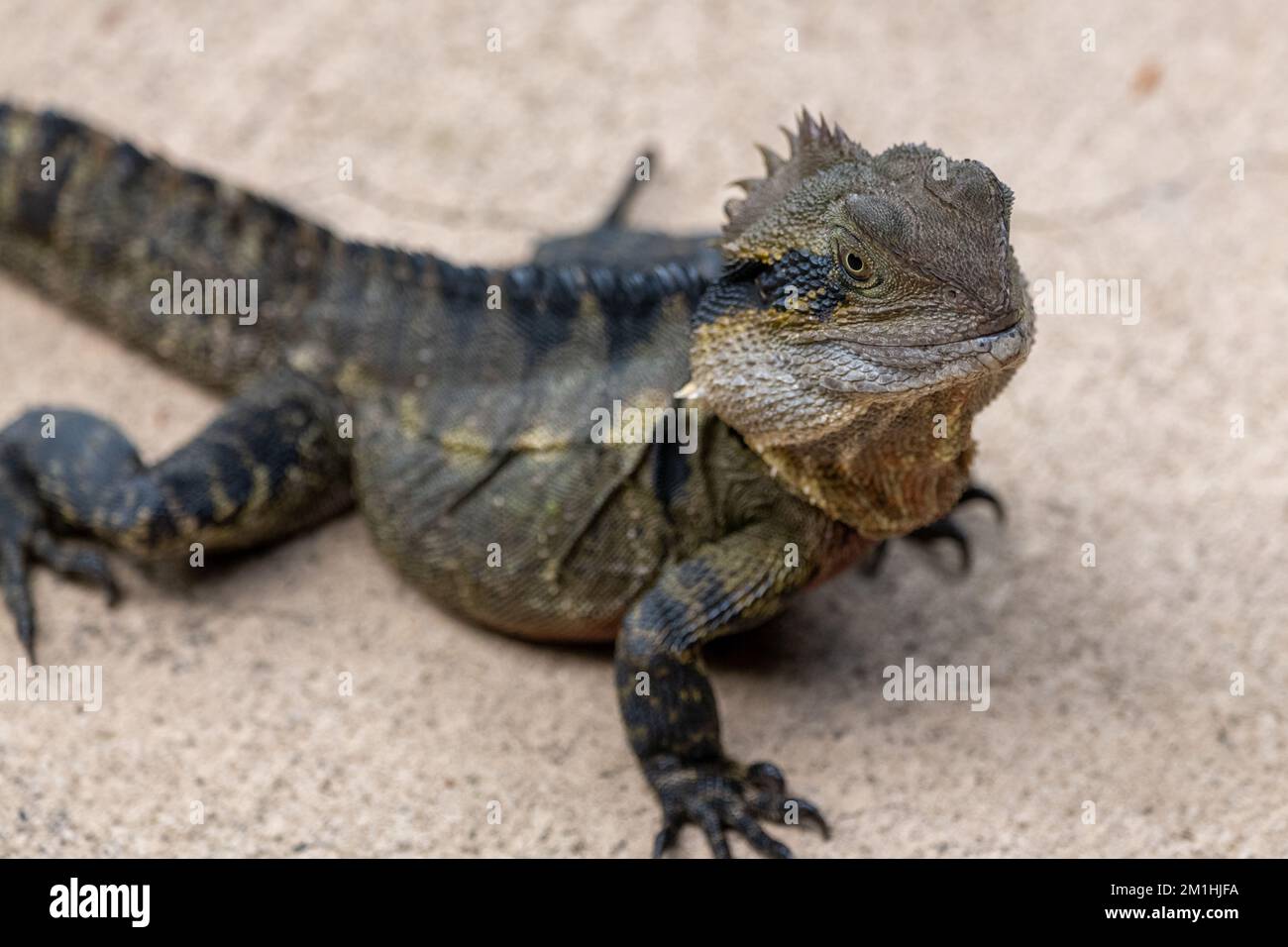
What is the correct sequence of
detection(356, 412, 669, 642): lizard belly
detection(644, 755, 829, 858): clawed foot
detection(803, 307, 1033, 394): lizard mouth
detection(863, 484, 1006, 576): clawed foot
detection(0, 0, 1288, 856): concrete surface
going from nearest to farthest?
detection(803, 307, 1033, 394): lizard mouth < detection(644, 755, 829, 858): clawed foot < detection(0, 0, 1288, 856): concrete surface < detection(356, 412, 669, 642): lizard belly < detection(863, 484, 1006, 576): clawed foot

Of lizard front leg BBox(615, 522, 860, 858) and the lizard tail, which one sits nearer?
lizard front leg BBox(615, 522, 860, 858)

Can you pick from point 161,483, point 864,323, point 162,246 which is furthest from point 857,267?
point 162,246

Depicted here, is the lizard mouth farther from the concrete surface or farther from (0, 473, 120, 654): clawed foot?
(0, 473, 120, 654): clawed foot

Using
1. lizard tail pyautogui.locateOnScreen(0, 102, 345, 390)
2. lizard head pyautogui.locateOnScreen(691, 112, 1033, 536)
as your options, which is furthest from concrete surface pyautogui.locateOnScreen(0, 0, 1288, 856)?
lizard head pyautogui.locateOnScreen(691, 112, 1033, 536)

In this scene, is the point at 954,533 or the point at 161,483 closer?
the point at 161,483

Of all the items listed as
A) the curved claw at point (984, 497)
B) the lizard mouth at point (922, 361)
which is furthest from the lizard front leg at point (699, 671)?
the curved claw at point (984, 497)

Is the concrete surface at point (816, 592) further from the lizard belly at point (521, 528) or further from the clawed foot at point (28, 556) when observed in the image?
the lizard belly at point (521, 528)

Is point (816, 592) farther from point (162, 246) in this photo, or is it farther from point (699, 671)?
point (162, 246)
